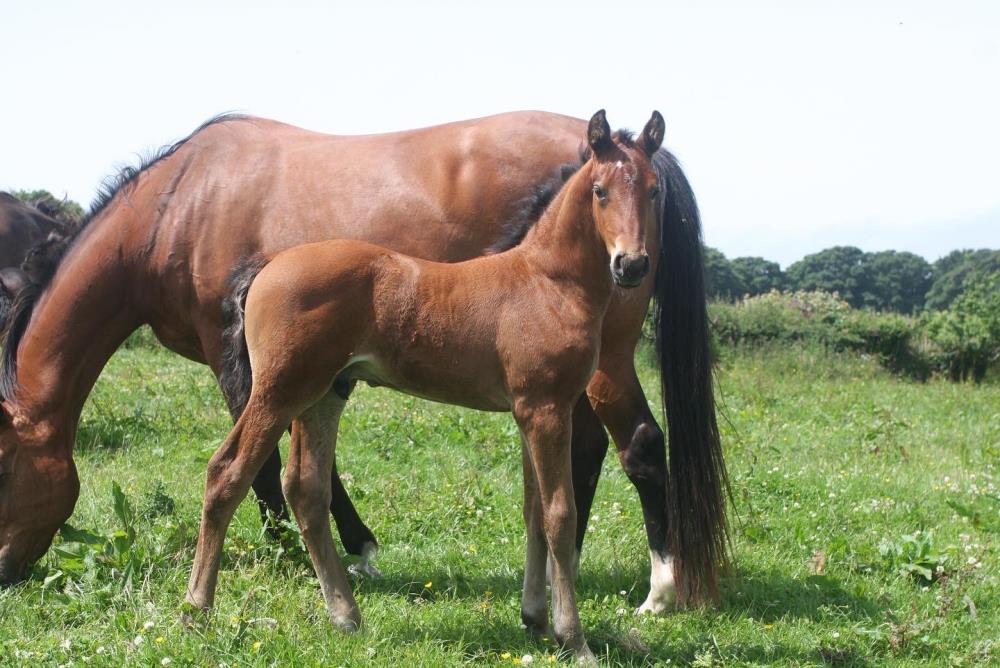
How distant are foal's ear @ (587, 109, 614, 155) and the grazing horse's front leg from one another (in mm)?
1279

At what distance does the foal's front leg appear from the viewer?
3.55m

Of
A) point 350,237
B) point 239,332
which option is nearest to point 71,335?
point 239,332

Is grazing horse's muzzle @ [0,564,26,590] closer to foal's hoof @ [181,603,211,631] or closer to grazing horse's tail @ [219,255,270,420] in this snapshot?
foal's hoof @ [181,603,211,631]

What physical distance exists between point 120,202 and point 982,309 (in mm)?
14976

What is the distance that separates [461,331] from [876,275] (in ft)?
152

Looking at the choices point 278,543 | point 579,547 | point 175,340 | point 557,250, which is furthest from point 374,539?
point 557,250

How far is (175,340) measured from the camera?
4883 millimetres

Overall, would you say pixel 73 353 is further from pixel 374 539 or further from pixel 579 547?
pixel 579 547

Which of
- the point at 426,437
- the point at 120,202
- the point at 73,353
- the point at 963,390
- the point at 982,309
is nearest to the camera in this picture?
the point at 73,353

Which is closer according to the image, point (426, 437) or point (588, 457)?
point (588, 457)

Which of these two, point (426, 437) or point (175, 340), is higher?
point (175, 340)

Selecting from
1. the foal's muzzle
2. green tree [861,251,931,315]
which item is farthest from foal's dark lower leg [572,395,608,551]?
green tree [861,251,931,315]

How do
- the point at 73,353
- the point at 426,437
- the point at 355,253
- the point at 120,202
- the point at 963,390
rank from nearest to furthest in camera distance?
the point at 355,253
the point at 73,353
the point at 120,202
the point at 426,437
the point at 963,390

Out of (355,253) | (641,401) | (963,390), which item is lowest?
(963,390)
